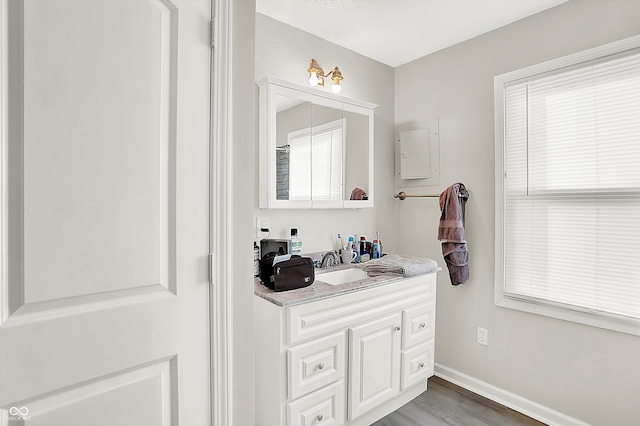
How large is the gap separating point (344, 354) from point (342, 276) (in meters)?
0.61

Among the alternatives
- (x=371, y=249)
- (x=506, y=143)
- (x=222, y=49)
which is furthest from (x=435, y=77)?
(x=222, y=49)

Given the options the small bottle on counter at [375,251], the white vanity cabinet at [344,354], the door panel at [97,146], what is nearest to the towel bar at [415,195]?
the small bottle on counter at [375,251]

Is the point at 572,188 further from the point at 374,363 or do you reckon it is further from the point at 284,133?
the point at 284,133

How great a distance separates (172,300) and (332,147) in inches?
68.3

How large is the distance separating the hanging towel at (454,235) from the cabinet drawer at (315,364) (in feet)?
3.54

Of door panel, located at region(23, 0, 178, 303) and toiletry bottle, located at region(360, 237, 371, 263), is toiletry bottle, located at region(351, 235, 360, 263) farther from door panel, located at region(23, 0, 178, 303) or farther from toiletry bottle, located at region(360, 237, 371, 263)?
door panel, located at region(23, 0, 178, 303)

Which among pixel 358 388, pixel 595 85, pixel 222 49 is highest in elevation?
pixel 595 85

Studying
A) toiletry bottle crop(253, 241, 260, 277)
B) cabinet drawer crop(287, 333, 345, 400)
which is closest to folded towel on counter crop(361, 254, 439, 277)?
cabinet drawer crop(287, 333, 345, 400)

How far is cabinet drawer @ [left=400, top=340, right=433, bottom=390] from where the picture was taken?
216 cm

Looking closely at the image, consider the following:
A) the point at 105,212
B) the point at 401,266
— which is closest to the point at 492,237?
the point at 401,266

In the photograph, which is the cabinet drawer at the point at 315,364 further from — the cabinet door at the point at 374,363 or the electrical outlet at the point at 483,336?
the electrical outlet at the point at 483,336

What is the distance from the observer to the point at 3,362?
2.45ft

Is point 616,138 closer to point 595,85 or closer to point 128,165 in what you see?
point 595,85

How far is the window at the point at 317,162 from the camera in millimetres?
2283
